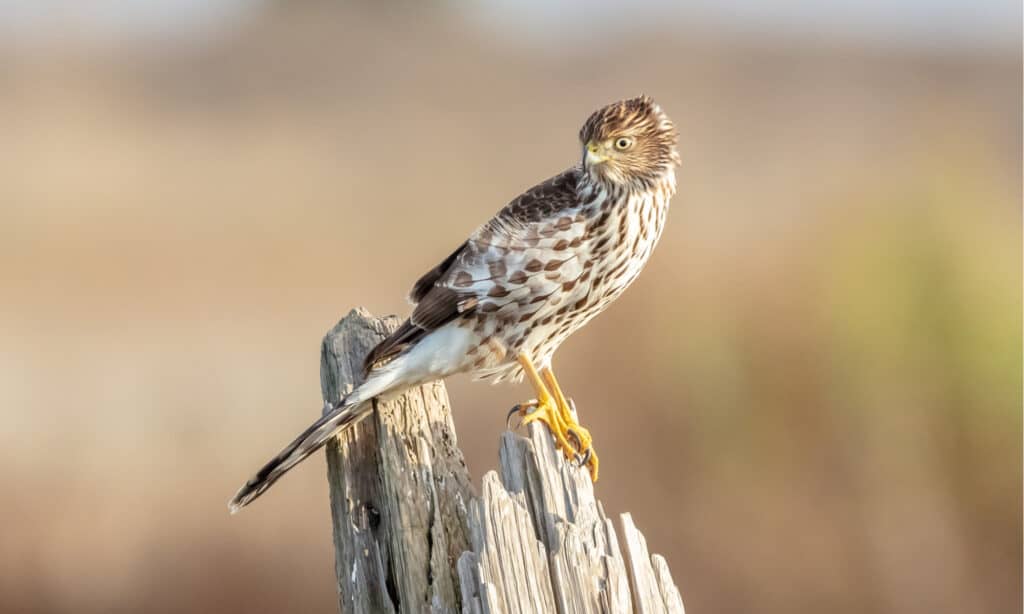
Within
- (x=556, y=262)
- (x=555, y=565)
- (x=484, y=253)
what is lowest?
(x=555, y=565)

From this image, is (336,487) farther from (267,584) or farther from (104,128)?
(104,128)

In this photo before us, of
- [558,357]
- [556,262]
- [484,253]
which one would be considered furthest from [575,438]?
[558,357]

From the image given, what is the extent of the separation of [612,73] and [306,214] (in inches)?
240

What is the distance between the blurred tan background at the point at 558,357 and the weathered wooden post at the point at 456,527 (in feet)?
11.5

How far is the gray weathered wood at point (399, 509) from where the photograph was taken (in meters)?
2.96

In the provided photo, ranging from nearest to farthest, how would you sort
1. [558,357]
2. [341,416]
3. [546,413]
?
[341,416]
[546,413]
[558,357]

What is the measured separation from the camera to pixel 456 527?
3.05 meters

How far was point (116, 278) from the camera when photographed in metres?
9.34

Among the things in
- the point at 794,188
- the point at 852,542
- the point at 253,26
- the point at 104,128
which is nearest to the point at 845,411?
the point at 852,542

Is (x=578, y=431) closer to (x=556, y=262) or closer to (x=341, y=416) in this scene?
(x=556, y=262)

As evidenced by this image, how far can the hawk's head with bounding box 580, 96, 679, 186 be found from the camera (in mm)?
3922

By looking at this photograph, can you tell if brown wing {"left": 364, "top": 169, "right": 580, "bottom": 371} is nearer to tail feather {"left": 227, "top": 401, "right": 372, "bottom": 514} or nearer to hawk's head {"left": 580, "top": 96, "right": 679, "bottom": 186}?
hawk's head {"left": 580, "top": 96, "right": 679, "bottom": 186}

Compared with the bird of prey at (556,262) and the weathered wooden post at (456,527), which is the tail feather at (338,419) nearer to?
the weathered wooden post at (456,527)

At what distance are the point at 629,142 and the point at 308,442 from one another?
4.68 ft
